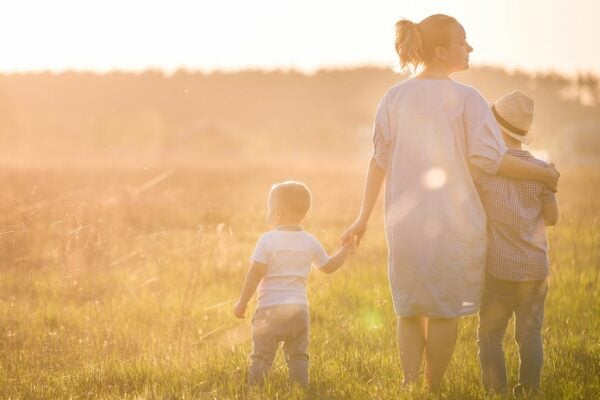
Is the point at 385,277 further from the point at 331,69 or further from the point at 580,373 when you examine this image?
the point at 331,69

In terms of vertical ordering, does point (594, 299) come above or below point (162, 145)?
above

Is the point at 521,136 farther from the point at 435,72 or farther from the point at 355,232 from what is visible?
the point at 355,232

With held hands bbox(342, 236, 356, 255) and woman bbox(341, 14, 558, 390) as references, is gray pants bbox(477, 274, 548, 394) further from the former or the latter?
held hands bbox(342, 236, 356, 255)

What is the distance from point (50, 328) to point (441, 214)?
11.0ft

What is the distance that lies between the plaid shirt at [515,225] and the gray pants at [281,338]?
42.8 inches

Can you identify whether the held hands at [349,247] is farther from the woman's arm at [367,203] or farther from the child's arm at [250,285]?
the child's arm at [250,285]

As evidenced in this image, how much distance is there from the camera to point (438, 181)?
3764 millimetres

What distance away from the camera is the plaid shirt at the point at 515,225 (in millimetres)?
3820

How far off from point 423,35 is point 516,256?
1264mm

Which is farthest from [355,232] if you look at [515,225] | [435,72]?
[435,72]

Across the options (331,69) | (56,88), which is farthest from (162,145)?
(331,69)

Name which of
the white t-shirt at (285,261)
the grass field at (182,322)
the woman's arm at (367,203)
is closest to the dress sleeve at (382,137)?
the woman's arm at (367,203)

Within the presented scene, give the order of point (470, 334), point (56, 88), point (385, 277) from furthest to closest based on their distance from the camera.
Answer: point (56, 88) < point (385, 277) < point (470, 334)

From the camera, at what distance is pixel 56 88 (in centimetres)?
10019
